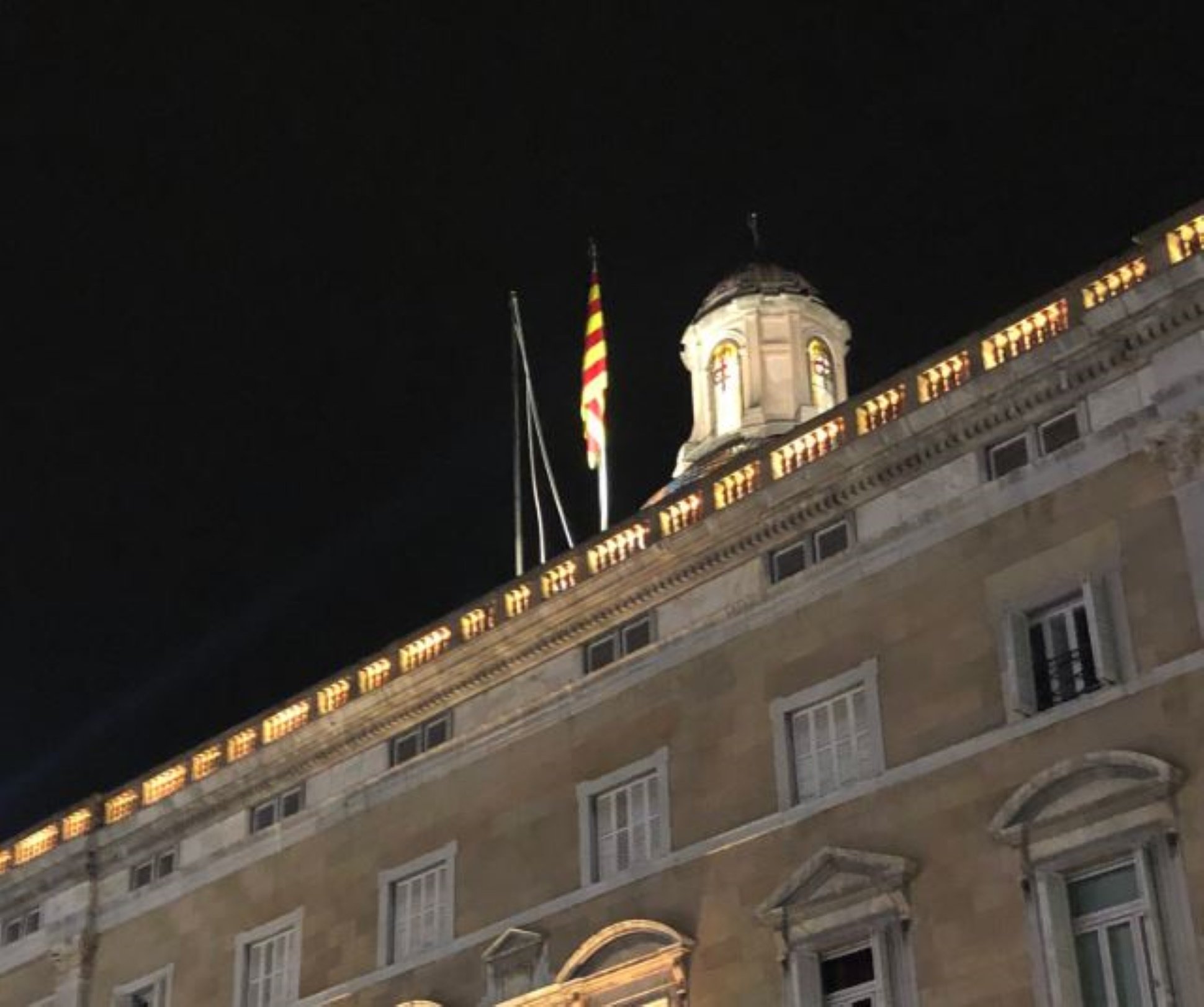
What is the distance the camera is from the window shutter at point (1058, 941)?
25219 millimetres

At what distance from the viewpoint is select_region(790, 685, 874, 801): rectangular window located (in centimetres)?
2920

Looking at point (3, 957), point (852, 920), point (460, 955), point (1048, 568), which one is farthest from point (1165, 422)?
point (3, 957)

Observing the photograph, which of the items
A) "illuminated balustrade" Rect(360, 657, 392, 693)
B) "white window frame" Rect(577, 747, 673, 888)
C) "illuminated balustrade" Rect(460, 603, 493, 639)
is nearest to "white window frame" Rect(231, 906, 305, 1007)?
"illuminated balustrade" Rect(360, 657, 392, 693)

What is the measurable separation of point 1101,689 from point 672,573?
26.8 ft

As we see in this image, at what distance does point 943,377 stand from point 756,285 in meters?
21.5

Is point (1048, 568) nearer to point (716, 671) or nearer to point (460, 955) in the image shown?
point (716, 671)

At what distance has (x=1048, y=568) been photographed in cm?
2789

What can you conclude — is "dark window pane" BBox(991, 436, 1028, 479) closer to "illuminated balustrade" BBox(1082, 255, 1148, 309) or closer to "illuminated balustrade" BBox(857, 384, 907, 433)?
"illuminated balustrade" BBox(857, 384, 907, 433)

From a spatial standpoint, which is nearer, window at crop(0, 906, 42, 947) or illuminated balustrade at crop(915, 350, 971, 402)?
illuminated balustrade at crop(915, 350, 971, 402)

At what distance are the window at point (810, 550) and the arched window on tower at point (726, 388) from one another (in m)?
19.3

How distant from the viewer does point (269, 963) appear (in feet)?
121

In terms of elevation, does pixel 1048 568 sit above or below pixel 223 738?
below

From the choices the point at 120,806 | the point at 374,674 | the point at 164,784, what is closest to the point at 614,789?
the point at 374,674

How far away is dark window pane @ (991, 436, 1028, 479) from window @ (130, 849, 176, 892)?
18372 mm
